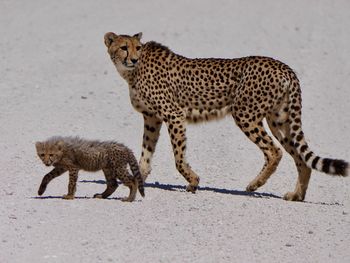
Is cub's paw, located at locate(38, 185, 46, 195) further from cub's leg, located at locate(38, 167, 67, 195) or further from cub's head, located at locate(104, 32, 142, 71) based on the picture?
cub's head, located at locate(104, 32, 142, 71)

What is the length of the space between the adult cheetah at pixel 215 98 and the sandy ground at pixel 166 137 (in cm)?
37

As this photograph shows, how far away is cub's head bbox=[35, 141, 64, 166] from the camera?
9758mm

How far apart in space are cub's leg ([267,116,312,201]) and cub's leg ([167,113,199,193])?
2.80 ft

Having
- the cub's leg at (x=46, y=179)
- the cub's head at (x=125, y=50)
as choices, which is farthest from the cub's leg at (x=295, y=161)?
the cub's leg at (x=46, y=179)

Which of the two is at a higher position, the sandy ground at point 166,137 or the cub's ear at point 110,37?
the cub's ear at point 110,37

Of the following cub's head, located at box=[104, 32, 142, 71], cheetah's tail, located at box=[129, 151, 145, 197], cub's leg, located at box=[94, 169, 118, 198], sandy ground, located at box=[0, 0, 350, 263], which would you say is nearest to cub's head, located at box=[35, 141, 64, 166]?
sandy ground, located at box=[0, 0, 350, 263]

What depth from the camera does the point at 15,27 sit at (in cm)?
1936

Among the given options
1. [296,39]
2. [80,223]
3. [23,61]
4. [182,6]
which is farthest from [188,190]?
[182,6]

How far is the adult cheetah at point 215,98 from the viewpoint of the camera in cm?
1078

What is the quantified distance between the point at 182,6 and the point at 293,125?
10510 millimetres

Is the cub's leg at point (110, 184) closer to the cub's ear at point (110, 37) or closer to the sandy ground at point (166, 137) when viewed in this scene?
the sandy ground at point (166, 137)

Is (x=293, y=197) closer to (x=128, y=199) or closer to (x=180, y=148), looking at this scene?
(x=180, y=148)

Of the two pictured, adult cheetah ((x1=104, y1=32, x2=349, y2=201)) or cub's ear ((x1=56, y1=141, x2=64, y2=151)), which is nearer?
cub's ear ((x1=56, y1=141, x2=64, y2=151))

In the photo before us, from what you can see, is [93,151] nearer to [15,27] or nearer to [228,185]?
[228,185]
